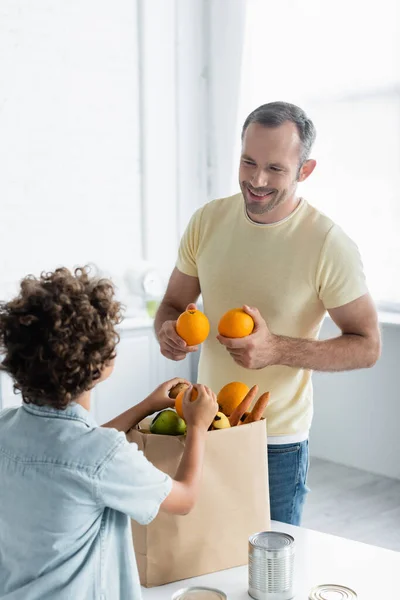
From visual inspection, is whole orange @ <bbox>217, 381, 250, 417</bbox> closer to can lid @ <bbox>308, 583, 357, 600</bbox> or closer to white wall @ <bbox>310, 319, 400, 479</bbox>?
can lid @ <bbox>308, 583, 357, 600</bbox>

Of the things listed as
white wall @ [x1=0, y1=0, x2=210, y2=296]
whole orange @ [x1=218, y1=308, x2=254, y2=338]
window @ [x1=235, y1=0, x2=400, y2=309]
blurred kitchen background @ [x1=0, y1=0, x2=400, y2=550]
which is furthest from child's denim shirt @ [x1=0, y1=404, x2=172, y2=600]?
window @ [x1=235, y1=0, x2=400, y2=309]

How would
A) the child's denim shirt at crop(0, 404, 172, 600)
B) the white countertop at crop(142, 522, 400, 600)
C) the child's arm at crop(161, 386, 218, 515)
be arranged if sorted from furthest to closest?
the white countertop at crop(142, 522, 400, 600) < the child's arm at crop(161, 386, 218, 515) < the child's denim shirt at crop(0, 404, 172, 600)

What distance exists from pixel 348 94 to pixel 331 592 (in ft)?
10.3

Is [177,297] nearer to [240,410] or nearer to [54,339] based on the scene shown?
[240,410]

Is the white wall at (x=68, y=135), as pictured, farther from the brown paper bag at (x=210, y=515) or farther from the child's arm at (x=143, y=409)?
the brown paper bag at (x=210, y=515)

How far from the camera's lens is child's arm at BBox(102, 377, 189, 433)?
1.27m

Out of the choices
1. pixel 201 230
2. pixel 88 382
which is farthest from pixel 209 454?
pixel 201 230

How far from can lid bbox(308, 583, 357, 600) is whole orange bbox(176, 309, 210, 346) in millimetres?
602

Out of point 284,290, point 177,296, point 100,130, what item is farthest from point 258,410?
point 100,130

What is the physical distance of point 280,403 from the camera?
1.72 m

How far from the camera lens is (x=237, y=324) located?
5.04 ft

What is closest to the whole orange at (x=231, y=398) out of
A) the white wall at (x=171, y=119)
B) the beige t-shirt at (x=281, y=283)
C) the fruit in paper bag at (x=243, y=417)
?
the fruit in paper bag at (x=243, y=417)

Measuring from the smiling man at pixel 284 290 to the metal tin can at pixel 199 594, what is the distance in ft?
1.76

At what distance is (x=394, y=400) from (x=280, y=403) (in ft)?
7.14
